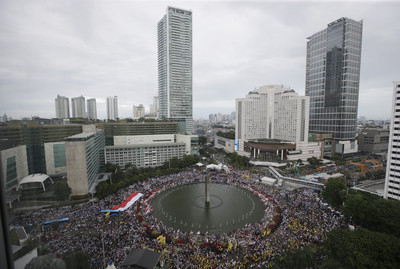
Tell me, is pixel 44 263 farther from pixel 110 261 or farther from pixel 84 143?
pixel 84 143

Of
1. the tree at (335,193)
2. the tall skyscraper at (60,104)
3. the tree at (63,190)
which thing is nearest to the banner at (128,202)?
the tree at (63,190)

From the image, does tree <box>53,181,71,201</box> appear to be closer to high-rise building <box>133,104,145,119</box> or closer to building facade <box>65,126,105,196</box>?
building facade <box>65,126,105,196</box>

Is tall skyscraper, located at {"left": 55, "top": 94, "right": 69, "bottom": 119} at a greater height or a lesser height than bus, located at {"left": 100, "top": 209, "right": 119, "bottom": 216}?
greater

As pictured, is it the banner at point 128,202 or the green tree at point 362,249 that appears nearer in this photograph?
the green tree at point 362,249

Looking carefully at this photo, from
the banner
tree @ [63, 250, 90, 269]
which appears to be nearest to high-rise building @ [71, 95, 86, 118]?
the banner

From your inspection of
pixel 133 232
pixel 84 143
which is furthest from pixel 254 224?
pixel 84 143

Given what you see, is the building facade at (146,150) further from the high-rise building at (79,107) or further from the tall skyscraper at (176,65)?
the high-rise building at (79,107)
